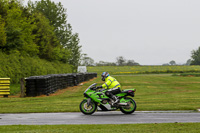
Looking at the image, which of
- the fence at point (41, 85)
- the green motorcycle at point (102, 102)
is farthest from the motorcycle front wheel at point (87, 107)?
the fence at point (41, 85)

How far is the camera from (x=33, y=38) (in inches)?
2160

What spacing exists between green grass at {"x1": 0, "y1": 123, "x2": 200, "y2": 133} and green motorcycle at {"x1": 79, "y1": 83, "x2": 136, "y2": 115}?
10.8ft

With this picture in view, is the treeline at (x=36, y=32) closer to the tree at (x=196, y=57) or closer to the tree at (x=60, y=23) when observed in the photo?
the tree at (x=60, y=23)

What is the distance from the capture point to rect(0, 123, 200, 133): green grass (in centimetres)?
906

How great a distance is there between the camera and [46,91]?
84.0 feet

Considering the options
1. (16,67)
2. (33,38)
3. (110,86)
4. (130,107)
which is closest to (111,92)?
(110,86)

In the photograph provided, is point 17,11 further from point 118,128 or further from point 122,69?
point 122,69

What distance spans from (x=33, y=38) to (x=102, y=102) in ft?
142

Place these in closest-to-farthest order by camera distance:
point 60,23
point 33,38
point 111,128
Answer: point 111,128, point 33,38, point 60,23

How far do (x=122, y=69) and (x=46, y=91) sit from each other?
297 feet

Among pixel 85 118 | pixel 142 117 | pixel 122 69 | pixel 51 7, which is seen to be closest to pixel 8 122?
pixel 85 118

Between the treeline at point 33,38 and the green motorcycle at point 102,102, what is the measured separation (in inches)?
706

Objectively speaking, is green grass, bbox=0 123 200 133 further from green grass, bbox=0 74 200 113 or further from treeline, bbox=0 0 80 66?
treeline, bbox=0 0 80 66

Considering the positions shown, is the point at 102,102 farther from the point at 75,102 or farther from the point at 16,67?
the point at 16,67
